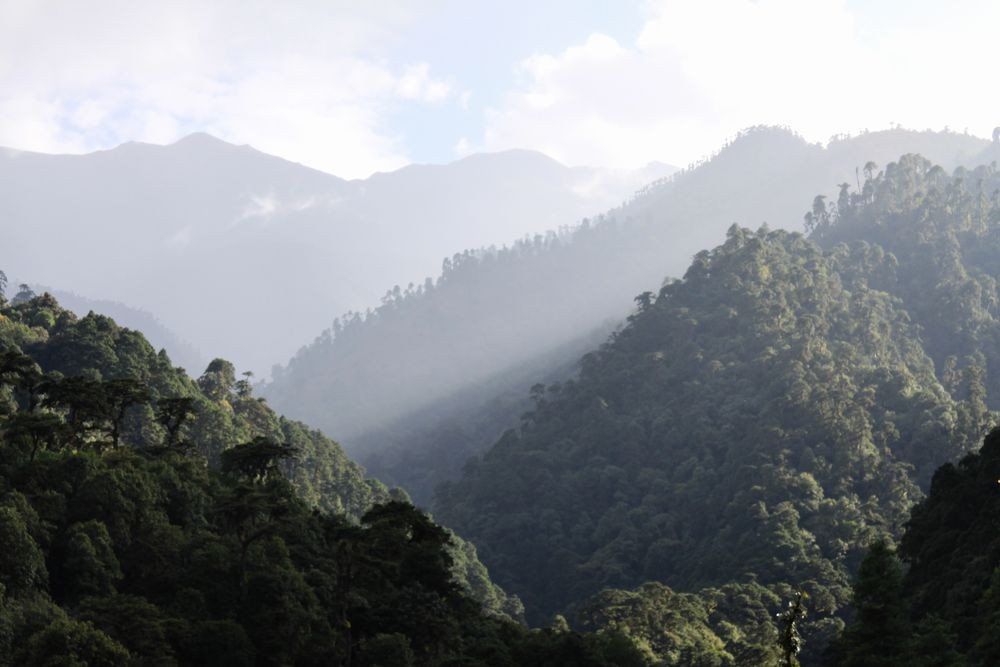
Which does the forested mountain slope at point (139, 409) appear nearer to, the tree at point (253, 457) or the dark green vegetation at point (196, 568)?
the dark green vegetation at point (196, 568)

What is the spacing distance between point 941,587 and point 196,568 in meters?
37.1

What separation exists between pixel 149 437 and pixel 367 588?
32921 mm

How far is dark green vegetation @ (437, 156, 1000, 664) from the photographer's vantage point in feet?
326

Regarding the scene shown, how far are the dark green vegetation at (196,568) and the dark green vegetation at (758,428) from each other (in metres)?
30.4

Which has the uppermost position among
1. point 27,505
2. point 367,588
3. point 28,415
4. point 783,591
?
point 28,415

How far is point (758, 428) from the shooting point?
114625 millimetres

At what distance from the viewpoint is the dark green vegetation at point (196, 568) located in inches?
1668

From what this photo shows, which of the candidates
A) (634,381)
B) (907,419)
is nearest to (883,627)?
(907,419)

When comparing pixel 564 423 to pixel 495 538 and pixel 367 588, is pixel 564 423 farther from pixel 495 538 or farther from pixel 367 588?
pixel 367 588

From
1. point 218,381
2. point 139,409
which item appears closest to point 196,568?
point 139,409

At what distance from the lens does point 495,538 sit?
389ft

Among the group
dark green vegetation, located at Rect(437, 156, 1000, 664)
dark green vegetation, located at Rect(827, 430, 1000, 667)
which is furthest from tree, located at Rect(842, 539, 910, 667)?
dark green vegetation, located at Rect(437, 156, 1000, 664)

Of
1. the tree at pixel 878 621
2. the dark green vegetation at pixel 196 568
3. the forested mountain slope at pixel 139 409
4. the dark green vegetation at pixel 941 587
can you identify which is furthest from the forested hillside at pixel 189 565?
the dark green vegetation at pixel 941 587

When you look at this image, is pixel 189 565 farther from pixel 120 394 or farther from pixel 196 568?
pixel 120 394
